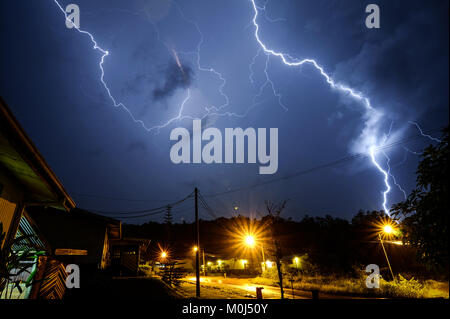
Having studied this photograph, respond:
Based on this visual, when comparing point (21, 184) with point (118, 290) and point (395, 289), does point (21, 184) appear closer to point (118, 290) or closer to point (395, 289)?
point (118, 290)

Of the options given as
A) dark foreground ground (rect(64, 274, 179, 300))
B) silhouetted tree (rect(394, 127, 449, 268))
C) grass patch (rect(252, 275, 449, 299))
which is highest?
silhouetted tree (rect(394, 127, 449, 268))

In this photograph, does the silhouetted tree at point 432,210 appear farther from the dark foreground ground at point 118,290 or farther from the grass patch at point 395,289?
the grass patch at point 395,289

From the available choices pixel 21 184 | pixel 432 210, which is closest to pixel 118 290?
pixel 21 184

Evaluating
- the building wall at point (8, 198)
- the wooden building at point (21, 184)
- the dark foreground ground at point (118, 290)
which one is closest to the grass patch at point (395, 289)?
the dark foreground ground at point (118, 290)

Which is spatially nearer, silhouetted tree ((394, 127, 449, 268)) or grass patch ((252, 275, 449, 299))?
silhouetted tree ((394, 127, 449, 268))

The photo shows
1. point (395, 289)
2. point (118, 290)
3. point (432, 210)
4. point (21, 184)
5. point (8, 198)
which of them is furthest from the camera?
point (395, 289)

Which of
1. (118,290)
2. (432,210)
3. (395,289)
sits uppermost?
(432,210)

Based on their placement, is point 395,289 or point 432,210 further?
point 395,289

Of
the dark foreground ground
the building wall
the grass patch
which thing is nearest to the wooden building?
the building wall

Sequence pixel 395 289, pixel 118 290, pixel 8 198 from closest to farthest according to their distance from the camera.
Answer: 1. pixel 8 198
2. pixel 118 290
3. pixel 395 289

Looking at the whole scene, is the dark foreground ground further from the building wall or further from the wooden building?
the building wall

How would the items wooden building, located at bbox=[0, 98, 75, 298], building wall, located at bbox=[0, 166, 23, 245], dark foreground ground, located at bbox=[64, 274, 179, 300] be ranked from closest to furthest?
wooden building, located at bbox=[0, 98, 75, 298], building wall, located at bbox=[0, 166, 23, 245], dark foreground ground, located at bbox=[64, 274, 179, 300]
